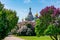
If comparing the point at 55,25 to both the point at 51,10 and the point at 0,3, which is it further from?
the point at 0,3

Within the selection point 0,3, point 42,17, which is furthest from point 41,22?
point 0,3

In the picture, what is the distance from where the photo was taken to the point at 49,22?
2623 cm

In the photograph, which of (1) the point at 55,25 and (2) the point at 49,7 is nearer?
(1) the point at 55,25

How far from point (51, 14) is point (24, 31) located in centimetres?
4447

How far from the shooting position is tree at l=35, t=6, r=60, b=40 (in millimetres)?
25108

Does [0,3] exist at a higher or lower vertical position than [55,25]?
higher

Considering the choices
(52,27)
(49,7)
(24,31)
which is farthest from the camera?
(24,31)

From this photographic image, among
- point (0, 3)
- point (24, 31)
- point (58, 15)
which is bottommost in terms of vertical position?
point (24, 31)

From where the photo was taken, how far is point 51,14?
26234mm

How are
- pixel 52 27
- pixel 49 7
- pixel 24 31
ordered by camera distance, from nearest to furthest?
pixel 52 27
pixel 49 7
pixel 24 31

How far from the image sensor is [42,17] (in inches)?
1065

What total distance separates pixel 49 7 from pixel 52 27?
2.91 meters

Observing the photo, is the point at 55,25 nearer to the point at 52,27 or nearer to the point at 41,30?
the point at 52,27

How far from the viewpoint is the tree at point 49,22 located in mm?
25108
